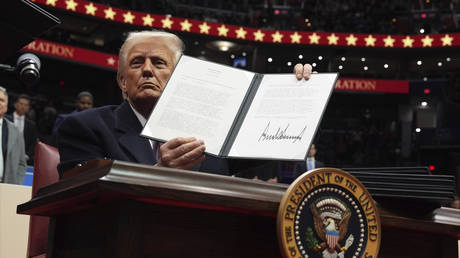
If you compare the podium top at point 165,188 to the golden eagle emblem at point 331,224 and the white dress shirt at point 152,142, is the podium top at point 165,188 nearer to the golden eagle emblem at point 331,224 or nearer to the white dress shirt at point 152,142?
the golden eagle emblem at point 331,224

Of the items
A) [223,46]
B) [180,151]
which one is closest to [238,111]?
[180,151]

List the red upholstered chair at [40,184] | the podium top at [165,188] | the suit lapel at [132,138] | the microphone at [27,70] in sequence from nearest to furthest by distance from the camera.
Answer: the podium top at [165,188] < the suit lapel at [132,138] < the microphone at [27,70] < the red upholstered chair at [40,184]

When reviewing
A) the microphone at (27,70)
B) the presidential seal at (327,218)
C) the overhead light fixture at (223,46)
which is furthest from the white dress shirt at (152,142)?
the overhead light fixture at (223,46)

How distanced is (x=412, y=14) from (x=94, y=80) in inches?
429

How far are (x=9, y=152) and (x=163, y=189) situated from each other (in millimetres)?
3801

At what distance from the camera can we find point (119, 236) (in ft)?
2.30

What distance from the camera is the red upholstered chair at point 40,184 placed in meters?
1.64

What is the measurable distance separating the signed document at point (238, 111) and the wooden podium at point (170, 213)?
0.21 m

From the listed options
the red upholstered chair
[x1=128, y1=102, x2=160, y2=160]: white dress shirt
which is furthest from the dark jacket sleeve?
the red upholstered chair

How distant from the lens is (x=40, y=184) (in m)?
1.65

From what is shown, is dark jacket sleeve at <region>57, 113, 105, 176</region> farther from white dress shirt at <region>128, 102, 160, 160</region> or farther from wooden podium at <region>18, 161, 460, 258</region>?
wooden podium at <region>18, 161, 460, 258</region>

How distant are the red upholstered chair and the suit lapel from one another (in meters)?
0.35

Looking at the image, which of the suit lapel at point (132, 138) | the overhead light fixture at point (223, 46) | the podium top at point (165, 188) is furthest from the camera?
the overhead light fixture at point (223, 46)

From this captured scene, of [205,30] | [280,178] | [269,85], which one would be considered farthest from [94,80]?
[269,85]
